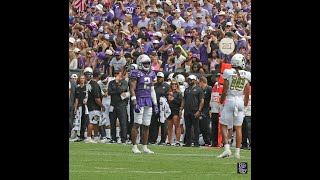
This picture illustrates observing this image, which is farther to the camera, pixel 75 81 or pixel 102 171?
pixel 75 81

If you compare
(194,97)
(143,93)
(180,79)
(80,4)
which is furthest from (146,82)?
(80,4)

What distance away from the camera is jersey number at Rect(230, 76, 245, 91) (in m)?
19.6

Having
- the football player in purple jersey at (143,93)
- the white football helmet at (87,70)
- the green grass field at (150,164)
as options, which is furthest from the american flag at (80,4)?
the football player in purple jersey at (143,93)

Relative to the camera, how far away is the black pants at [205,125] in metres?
24.6

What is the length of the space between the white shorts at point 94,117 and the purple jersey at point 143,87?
12.6 feet

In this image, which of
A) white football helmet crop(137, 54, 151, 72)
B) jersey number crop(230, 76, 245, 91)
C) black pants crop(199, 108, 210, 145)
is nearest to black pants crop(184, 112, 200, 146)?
black pants crop(199, 108, 210, 145)

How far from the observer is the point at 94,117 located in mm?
24797

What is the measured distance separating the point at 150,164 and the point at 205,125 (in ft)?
20.4
